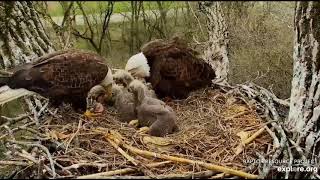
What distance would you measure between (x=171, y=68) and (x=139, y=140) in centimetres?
109

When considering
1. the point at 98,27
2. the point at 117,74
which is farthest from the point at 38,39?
the point at 98,27

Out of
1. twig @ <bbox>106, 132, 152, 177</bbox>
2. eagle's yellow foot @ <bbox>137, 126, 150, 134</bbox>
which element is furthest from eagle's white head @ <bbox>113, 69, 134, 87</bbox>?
twig @ <bbox>106, 132, 152, 177</bbox>

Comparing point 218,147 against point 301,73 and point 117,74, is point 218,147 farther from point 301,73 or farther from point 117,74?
point 117,74

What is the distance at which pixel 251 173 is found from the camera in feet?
11.8

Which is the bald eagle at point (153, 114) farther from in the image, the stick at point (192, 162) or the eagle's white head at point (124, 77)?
the stick at point (192, 162)

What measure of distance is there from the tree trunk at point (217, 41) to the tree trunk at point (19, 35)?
167 cm

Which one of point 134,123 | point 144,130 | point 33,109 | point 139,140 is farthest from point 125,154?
point 33,109

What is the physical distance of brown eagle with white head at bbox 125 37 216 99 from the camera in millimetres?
5219

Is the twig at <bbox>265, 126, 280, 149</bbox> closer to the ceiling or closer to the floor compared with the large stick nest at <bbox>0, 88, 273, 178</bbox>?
closer to the ceiling

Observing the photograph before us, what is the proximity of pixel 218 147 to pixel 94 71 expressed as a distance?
122cm

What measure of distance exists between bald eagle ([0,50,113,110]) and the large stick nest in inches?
8.0

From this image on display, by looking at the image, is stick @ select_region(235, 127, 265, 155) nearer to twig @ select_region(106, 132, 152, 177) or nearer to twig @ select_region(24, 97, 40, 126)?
twig @ select_region(106, 132, 152, 177)

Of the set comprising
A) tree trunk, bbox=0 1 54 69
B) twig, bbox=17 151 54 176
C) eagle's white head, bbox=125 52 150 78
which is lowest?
twig, bbox=17 151 54 176

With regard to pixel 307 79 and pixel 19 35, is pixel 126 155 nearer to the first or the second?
pixel 307 79
